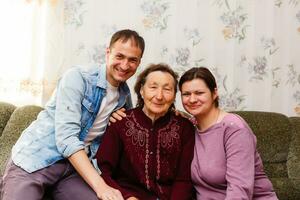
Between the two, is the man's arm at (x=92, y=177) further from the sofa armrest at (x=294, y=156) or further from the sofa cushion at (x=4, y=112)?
the sofa armrest at (x=294, y=156)

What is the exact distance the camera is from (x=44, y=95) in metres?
2.38

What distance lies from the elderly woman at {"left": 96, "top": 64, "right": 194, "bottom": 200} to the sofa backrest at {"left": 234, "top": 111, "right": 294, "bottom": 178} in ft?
2.33

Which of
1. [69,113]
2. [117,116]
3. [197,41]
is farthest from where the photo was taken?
[197,41]

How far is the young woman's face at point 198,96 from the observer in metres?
1.74

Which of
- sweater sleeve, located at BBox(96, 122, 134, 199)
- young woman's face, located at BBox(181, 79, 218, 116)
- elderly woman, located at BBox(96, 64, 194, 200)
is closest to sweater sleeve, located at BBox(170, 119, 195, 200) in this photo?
elderly woman, located at BBox(96, 64, 194, 200)

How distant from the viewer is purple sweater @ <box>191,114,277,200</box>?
62.8 inches

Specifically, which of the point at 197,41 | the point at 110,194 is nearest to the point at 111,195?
the point at 110,194

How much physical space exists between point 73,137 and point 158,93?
1.39ft

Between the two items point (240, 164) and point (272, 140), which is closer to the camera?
point (240, 164)

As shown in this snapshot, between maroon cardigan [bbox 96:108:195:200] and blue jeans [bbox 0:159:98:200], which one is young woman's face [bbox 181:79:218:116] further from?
blue jeans [bbox 0:159:98:200]

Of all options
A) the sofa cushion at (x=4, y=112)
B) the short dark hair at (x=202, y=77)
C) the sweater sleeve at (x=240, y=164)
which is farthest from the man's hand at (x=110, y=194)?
the sofa cushion at (x=4, y=112)

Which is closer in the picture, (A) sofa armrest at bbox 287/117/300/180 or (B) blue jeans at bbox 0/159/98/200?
(B) blue jeans at bbox 0/159/98/200

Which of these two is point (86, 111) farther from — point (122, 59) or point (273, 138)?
point (273, 138)

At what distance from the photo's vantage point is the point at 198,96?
1747 mm
